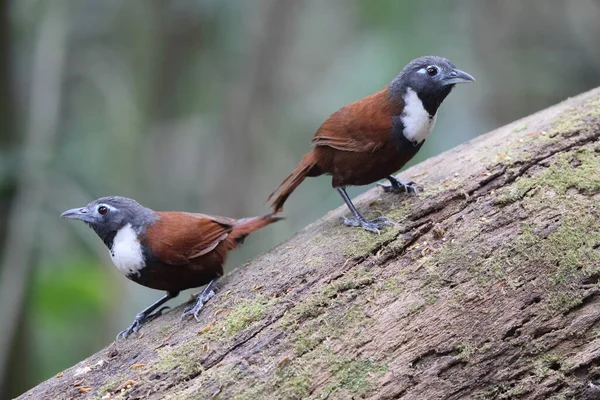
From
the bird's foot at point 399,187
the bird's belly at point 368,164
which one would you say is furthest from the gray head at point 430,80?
the bird's foot at point 399,187

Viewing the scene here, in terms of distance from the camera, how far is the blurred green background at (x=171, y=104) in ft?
15.9

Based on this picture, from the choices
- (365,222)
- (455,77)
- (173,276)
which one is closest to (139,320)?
(173,276)

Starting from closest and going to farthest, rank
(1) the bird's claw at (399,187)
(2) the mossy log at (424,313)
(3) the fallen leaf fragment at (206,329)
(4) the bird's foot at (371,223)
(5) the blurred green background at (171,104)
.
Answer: (2) the mossy log at (424,313)
(3) the fallen leaf fragment at (206,329)
(4) the bird's foot at (371,223)
(1) the bird's claw at (399,187)
(5) the blurred green background at (171,104)

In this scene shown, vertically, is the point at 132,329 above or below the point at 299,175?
below

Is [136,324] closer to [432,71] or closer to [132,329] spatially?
[132,329]

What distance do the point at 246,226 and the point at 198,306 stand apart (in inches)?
28.1

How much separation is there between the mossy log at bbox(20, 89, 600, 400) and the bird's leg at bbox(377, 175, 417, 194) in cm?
20

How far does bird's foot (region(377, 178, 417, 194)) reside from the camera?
11.5 ft

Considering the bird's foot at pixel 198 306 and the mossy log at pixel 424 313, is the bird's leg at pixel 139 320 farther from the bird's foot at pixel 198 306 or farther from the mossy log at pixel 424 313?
the bird's foot at pixel 198 306

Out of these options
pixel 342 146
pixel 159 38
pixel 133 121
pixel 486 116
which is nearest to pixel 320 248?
pixel 342 146

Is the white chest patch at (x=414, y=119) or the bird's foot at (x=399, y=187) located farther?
the bird's foot at (x=399, y=187)

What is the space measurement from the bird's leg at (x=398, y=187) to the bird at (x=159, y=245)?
3.59 ft

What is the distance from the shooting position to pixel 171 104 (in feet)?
25.4

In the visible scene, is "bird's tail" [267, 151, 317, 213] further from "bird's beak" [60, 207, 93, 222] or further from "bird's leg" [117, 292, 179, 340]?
"bird's beak" [60, 207, 93, 222]
